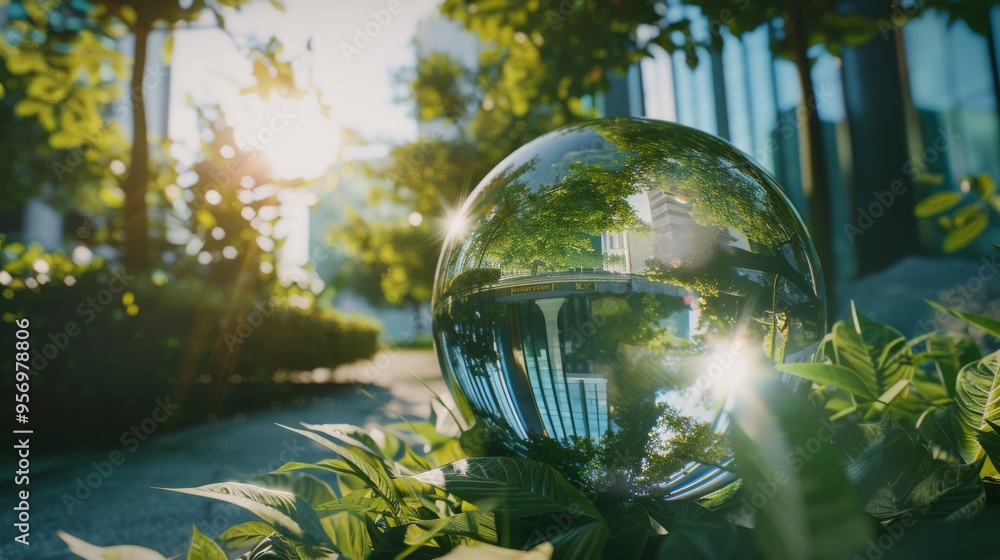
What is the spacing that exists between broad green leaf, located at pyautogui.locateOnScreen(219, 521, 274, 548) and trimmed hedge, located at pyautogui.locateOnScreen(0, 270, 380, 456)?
15.5ft

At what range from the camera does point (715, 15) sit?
330cm

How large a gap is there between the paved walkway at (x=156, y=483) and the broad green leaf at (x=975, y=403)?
1.38m

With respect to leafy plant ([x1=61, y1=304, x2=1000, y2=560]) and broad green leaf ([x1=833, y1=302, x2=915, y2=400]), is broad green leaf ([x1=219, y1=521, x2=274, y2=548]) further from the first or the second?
broad green leaf ([x1=833, y1=302, x2=915, y2=400])

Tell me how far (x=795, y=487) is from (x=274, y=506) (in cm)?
98

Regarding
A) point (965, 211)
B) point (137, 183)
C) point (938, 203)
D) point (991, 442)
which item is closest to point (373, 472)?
point (991, 442)

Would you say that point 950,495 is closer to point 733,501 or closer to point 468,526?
point 733,501

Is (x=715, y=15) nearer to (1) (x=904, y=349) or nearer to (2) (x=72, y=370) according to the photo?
(1) (x=904, y=349)

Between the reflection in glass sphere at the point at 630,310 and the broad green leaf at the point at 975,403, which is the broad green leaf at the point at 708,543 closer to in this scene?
the reflection in glass sphere at the point at 630,310

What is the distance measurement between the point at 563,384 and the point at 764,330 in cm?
49

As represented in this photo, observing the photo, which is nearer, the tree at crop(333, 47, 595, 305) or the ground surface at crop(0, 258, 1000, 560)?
the ground surface at crop(0, 258, 1000, 560)

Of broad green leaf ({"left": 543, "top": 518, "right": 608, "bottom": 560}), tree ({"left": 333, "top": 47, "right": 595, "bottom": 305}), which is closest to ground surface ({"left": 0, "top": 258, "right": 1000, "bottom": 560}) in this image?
broad green leaf ({"left": 543, "top": 518, "right": 608, "bottom": 560})

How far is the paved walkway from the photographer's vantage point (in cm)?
226

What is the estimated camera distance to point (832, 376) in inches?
53.6

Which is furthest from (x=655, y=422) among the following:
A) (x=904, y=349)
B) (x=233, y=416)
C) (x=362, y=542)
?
(x=233, y=416)
